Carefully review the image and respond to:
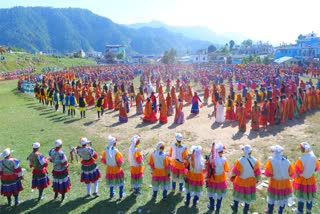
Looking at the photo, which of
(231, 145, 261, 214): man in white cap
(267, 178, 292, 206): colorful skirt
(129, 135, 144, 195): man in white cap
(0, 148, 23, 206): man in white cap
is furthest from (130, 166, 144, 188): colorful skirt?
(267, 178, 292, 206): colorful skirt

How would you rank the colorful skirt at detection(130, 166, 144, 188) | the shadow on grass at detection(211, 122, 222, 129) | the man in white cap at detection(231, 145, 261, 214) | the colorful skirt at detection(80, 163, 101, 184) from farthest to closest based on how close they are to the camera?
the shadow on grass at detection(211, 122, 222, 129)
the colorful skirt at detection(80, 163, 101, 184)
the colorful skirt at detection(130, 166, 144, 188)
the man in white cap at detection(231, 145, 261, 214)

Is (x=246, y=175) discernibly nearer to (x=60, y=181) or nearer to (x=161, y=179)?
(x=161, y=179)

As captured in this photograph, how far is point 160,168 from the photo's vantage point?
6.76m

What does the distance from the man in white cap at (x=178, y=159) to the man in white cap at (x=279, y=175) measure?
6.01 feet

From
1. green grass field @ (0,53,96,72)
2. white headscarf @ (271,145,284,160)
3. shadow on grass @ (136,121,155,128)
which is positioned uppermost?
green grass field @ (0,53,96,72)

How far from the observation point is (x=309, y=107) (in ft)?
52.5

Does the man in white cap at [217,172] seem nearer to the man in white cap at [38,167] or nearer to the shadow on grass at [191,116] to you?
the man in white cap at [38,167]

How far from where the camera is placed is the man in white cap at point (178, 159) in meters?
6.84

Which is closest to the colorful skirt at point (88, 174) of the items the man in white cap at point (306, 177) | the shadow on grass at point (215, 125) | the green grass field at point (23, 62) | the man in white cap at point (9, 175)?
the man in white cap at point (9, 175)

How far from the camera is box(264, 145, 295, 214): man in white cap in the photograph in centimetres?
586

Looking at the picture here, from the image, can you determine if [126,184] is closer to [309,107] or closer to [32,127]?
[32,127]

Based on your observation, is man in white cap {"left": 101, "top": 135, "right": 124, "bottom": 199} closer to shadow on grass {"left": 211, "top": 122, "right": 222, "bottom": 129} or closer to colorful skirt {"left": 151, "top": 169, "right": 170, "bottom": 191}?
colorful skirt {"left": 151, "top": 169, "right": 170, "bottom": 191}

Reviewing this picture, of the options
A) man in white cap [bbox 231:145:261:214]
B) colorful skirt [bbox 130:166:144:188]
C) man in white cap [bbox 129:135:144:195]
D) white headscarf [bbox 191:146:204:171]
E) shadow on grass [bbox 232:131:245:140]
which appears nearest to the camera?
man in white cap [bbox 231:145:261:214]

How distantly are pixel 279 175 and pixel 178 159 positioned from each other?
222cm
